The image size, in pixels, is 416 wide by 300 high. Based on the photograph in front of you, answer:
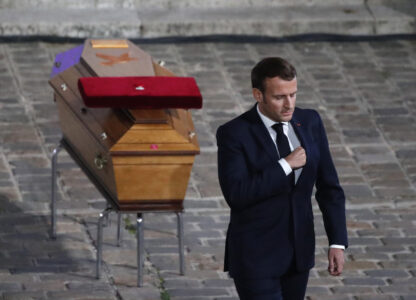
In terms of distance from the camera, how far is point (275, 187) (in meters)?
5.99

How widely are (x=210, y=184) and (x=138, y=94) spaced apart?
245 cm

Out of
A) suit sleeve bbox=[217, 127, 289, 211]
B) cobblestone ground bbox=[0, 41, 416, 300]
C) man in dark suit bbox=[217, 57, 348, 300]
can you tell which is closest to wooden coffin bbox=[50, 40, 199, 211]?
cobblestone ground bbox=[0, 41, 416, 300]

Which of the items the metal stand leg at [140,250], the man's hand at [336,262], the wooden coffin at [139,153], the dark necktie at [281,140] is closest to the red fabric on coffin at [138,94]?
the wooden coffin at [139,153]

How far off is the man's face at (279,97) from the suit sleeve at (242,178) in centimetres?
21

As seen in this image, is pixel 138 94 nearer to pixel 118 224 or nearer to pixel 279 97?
pixel 118 224

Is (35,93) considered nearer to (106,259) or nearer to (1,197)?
(1,197)

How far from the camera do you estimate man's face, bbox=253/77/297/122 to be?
19.6 feet

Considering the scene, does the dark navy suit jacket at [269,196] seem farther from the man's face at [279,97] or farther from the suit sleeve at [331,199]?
the man's face at [279,97]

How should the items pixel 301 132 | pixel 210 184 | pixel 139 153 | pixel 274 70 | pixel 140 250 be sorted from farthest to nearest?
pixel 210 184 → pixel 140 250 → pixel 139 153 → pixel 301 132 → pixel 274 70

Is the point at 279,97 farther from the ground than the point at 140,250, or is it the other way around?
the point at 279,97

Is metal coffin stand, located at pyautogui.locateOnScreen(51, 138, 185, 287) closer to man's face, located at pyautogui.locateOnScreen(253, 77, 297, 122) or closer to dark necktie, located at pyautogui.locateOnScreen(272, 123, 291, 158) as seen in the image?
dark necktie, located at pyautogui.locateOnScreen(272, 123, 291, 158)

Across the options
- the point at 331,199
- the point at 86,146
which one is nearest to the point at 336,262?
the point at 331,199

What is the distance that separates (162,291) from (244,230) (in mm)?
2245

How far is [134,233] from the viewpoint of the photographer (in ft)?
30.5
